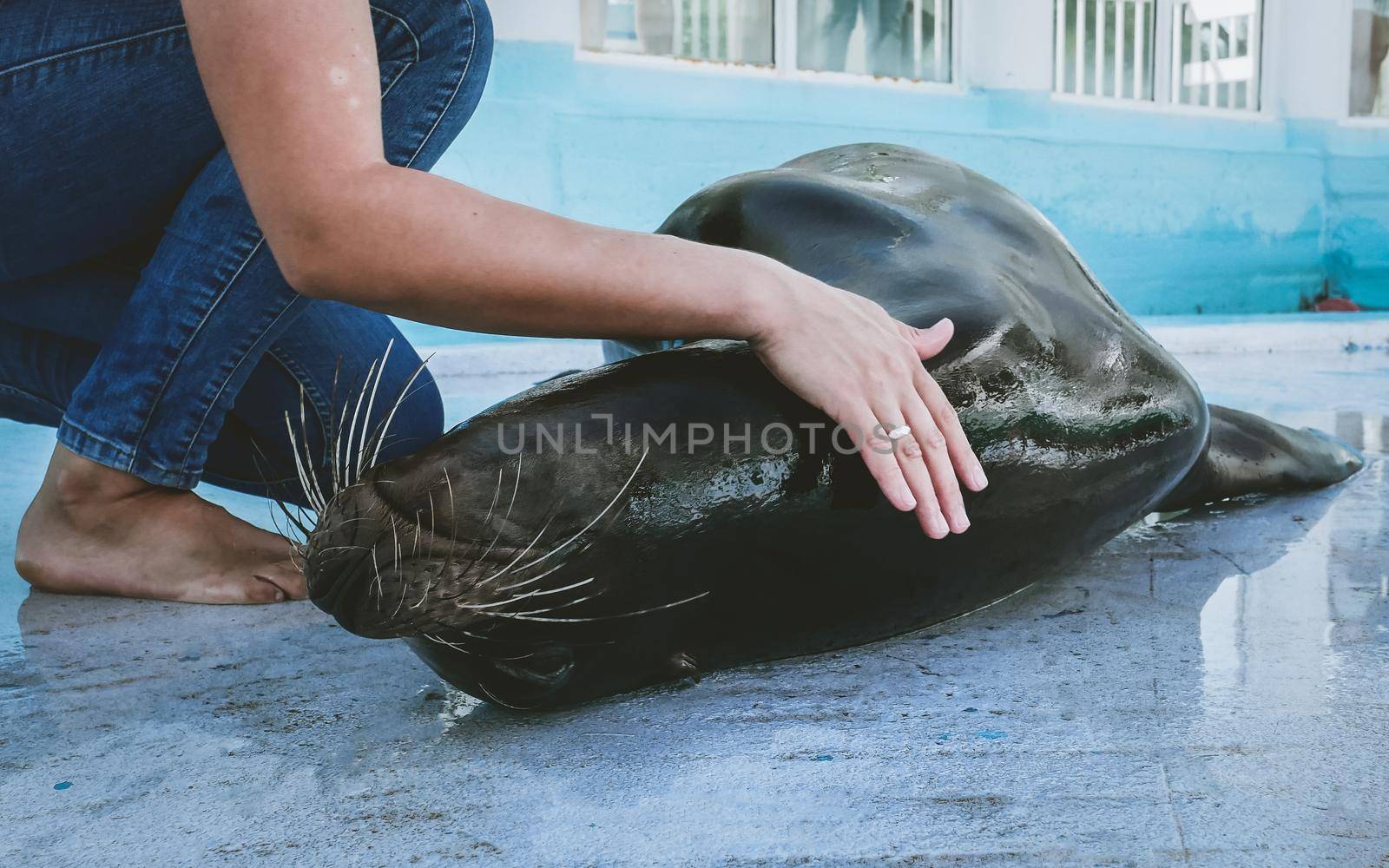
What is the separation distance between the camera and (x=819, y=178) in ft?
7.20

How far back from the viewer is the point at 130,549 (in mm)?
2109

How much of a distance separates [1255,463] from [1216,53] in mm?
8488

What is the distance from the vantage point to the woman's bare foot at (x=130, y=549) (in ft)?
6.85

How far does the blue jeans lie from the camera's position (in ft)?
6.06

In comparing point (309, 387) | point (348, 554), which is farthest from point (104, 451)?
point (348, 554)

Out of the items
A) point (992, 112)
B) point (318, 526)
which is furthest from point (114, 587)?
point (992, 112)

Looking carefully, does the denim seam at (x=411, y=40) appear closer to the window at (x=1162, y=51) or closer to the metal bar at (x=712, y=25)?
the metal bar at (x=712, y=25)

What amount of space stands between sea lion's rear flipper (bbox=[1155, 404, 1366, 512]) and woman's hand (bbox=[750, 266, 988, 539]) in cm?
128

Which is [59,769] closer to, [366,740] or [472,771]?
[366,740]

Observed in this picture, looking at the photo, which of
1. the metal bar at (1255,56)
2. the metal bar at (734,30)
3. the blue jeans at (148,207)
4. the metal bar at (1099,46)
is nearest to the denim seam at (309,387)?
the blue jeans at (148,207)

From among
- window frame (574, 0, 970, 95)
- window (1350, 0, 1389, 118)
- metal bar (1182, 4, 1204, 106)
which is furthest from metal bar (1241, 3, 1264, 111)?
window frame (574, 0, 970, 95)

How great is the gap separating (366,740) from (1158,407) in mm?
1260

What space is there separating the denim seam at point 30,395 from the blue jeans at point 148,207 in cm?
18

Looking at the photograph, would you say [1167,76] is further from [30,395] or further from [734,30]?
[30,395]
